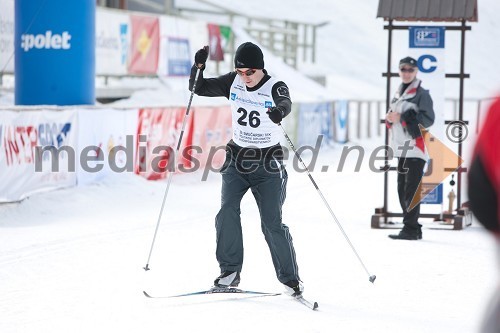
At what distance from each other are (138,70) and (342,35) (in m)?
45.1

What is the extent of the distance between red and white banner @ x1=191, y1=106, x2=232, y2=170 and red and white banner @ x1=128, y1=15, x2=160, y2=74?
3.48 metres

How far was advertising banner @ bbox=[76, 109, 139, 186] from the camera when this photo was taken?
13.3 metres

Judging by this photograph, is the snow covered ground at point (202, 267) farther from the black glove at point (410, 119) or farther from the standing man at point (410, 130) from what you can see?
the black glove at point (410, 119)

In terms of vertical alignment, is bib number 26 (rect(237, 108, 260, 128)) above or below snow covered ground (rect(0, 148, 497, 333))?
above

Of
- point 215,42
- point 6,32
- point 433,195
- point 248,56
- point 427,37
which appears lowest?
point 433,195

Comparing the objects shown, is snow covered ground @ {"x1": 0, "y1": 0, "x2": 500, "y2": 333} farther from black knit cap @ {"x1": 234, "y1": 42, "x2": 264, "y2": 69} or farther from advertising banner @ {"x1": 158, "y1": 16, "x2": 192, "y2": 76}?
advertising banner @ {"x1": 158, "y1": 16, "x2": 192, "y2": 76}

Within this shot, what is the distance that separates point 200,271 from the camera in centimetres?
830

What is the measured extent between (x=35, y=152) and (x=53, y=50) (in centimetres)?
288

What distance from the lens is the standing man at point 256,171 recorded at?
7.05 meters

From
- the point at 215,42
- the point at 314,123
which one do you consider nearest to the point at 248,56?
the point at 314,123

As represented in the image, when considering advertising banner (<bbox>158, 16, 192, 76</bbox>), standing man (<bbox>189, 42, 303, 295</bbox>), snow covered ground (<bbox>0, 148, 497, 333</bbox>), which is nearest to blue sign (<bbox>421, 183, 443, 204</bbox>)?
snow covered ground (<bbox>0, 148, 497, 333</bbox>)

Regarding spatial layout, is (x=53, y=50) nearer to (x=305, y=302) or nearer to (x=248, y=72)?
(x=248, y=72)

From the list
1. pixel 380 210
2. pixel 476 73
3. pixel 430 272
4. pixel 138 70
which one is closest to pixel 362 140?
pixel 138 70

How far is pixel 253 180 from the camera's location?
712 centimetres
